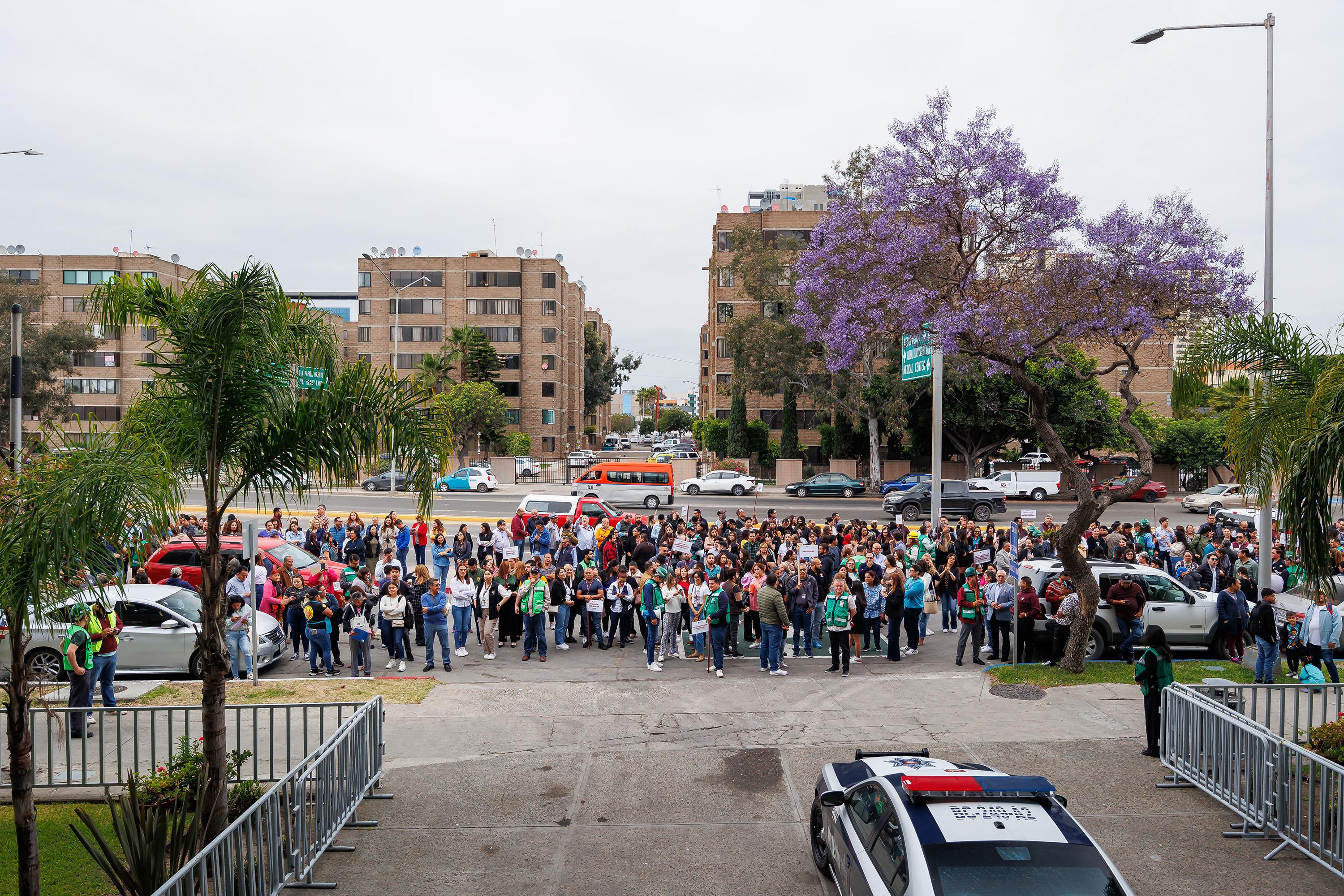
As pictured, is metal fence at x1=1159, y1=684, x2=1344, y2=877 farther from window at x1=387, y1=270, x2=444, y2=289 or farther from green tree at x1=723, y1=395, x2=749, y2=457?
window at x1=387, y1=270, x2=444, y2=289

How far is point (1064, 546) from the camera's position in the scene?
14.0 metres

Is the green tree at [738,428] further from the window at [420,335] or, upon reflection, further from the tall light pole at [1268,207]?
the tall light pole at [1268,207]

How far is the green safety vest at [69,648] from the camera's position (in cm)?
1075

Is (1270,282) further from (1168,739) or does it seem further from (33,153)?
(33,153)

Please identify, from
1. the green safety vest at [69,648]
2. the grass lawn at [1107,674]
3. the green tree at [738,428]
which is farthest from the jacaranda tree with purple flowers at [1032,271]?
the green tree at [738,428]

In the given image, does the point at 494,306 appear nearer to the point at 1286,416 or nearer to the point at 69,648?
the point at 69,648

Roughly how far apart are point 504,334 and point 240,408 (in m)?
72.2

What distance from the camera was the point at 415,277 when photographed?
76000 mm

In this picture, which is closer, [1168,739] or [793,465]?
[1168,739]

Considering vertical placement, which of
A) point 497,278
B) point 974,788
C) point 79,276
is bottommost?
point 974,788

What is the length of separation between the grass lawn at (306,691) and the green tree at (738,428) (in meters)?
49.8

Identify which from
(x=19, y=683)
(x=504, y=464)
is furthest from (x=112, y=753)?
(x=504, y=464)

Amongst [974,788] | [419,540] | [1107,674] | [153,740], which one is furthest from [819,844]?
[419,540]

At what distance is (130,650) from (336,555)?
8.34 m
